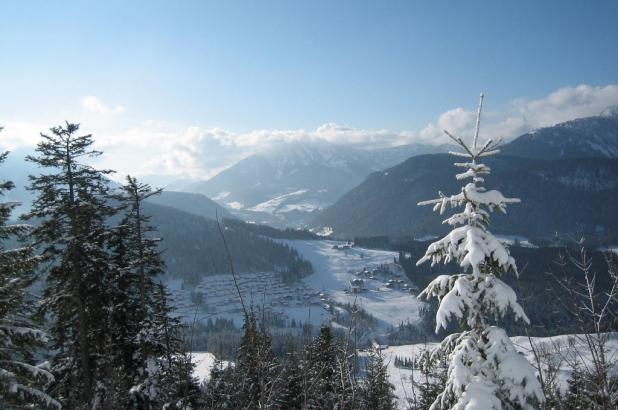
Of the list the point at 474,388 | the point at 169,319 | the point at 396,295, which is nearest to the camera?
the point at 474,388

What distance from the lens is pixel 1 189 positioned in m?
11.7

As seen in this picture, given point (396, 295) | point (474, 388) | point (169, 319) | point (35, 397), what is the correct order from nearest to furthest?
point (474, 388)
point (35, 397)
point (169, 319)
point (396, 295)

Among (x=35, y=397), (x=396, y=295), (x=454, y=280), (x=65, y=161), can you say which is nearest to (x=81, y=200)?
(x=65, y=161)

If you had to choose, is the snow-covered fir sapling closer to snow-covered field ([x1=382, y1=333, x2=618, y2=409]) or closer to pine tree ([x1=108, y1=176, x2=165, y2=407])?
snow-covered field ([x1=382, y1=333, x2=618, y2=409])

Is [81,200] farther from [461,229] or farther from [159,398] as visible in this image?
[461,229]

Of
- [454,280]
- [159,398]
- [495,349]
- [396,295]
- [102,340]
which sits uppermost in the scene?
[454,280]

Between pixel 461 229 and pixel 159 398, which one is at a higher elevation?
pixel 461 229

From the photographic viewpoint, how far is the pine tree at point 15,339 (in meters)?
10.1

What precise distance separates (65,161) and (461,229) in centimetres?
1408

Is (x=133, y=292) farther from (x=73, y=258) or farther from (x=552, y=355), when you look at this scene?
(x=552, y=355)

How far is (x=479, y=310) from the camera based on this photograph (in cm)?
703

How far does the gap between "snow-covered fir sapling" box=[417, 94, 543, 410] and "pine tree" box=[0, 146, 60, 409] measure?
9.10 m

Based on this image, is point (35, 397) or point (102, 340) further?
point (102, 340)

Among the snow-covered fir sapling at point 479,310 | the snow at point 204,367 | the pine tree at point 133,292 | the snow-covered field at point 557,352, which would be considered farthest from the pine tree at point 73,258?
the snow-covered fir sapling at point 479,310
